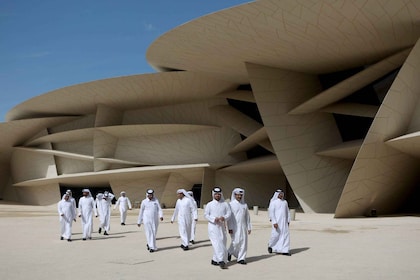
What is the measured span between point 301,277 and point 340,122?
18.8m

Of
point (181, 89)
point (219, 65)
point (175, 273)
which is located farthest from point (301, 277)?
point (181, 89)

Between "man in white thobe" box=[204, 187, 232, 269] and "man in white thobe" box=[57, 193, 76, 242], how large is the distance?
5045mm

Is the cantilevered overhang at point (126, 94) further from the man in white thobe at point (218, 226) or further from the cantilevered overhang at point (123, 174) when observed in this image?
the man in white thobe at point (218, 226)

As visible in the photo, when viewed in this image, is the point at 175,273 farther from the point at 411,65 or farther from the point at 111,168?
the point at 111,168

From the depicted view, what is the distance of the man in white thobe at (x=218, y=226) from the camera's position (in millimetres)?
6762

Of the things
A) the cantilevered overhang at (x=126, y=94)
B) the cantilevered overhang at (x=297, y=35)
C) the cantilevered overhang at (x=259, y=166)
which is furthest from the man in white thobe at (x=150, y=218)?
the cantilevered overhang at (x=259, y=166)

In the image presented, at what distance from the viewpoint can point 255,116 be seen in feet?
97.6

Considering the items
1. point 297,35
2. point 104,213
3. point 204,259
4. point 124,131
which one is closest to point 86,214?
point 104,213

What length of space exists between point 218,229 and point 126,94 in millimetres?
23565

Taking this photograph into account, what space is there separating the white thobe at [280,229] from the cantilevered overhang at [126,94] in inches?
674

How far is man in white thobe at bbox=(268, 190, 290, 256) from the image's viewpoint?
798 centimetres

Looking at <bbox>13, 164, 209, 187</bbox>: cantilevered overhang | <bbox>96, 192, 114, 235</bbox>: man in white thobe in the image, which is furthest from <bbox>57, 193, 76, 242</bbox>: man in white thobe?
<bbox>13, 164, 209, 187</bbox>: cantilevered overhang

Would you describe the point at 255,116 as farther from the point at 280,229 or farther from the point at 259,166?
the point at 280,229

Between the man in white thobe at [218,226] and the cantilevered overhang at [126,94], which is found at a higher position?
the cantilevered overhang at [126,94]
